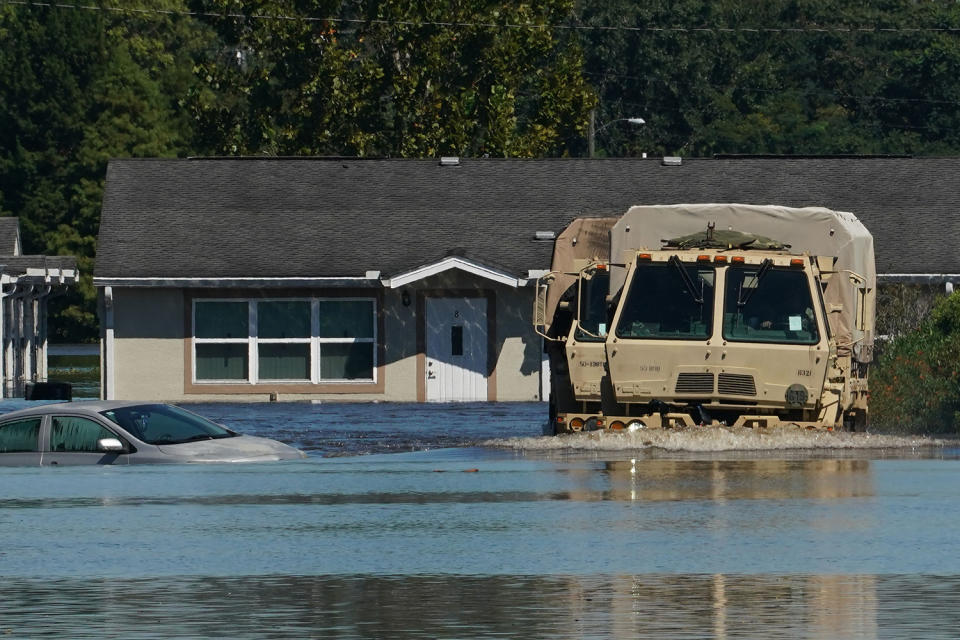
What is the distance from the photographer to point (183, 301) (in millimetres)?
41531

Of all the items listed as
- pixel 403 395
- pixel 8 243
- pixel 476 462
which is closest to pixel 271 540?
pixel 476 462

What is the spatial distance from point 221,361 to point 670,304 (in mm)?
19624

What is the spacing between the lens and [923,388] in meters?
28.9

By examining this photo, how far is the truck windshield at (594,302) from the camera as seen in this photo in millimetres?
25347

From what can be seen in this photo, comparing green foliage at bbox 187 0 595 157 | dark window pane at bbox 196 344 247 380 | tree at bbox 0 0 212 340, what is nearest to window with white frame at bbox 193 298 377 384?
dark window pane at bbox 196 344 247 380

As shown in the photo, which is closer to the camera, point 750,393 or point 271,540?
point 271,540

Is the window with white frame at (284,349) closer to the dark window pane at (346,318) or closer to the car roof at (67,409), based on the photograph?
the dark window pane at (346,318)

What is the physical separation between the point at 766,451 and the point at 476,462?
10.4 ft

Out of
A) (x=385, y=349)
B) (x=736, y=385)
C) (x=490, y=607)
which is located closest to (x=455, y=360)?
(x=385, y=349)

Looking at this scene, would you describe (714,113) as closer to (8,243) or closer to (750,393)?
(8,243)

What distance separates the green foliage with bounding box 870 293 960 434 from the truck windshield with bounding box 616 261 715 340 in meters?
6.14

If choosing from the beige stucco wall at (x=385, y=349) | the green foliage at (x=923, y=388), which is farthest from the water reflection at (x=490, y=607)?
the beige stucco wall at (x=385, y=349)

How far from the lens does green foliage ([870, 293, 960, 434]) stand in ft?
93.1

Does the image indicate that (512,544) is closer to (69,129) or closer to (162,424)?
(162,424)
